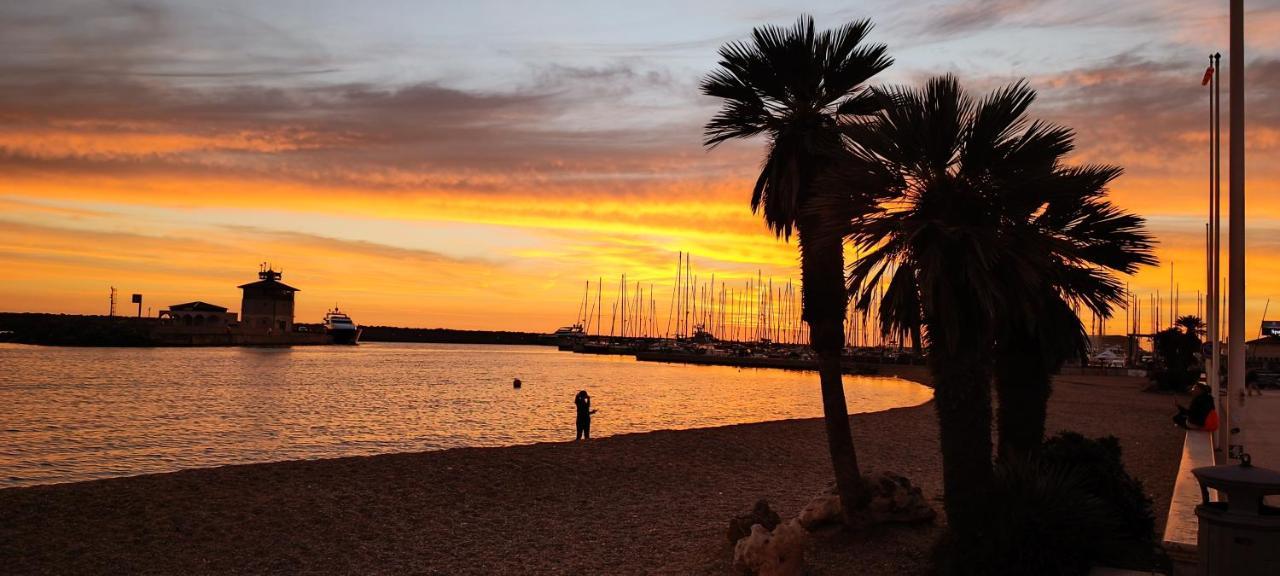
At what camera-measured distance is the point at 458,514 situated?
1429cm

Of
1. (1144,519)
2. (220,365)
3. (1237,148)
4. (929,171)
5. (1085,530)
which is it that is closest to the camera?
(1085,530)

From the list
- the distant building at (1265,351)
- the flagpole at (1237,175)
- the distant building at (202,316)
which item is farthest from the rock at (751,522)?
the distant building at (202,316)

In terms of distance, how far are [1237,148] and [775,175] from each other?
7.43 m

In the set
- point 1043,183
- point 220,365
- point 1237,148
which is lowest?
point 220,365

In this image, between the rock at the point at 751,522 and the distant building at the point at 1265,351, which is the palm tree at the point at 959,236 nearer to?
the rock at the point at 751,522

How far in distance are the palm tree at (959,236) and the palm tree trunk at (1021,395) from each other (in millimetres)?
1063

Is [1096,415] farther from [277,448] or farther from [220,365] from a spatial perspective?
[220,365]

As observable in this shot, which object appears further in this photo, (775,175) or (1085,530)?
(775,175)

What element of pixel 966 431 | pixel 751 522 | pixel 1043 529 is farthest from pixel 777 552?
pixel 1043 529

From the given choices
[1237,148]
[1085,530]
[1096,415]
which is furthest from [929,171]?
[1096,415]

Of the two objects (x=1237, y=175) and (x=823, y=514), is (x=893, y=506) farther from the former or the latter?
(x=1237, y=175)

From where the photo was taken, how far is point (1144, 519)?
1054 cm

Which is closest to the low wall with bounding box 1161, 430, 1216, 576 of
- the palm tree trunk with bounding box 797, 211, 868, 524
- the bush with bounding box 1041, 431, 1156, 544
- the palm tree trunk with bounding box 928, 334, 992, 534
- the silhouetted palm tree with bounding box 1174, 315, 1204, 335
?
the bush with bounding box 1041, 431, 1156, 544

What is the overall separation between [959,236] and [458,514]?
9.01 metres
